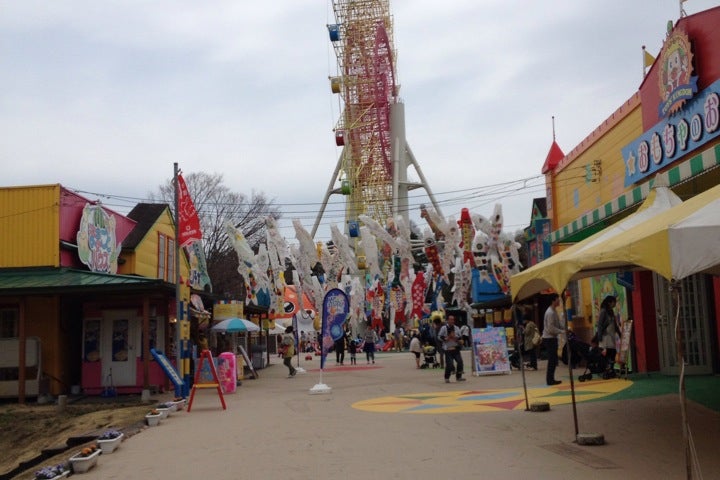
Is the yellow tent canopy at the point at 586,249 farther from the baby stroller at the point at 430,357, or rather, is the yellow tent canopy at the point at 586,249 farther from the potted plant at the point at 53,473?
the baby stroller at the point at 430,357

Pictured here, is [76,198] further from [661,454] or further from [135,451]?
[661,454]

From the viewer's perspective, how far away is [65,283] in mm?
17516

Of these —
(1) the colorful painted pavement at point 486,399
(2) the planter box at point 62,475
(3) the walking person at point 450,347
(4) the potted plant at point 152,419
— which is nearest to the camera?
(2) the planter box at point 62,475

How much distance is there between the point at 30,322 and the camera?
19.0 meters

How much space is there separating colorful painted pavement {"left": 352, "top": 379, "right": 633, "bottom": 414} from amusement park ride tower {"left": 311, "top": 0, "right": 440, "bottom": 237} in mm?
28468

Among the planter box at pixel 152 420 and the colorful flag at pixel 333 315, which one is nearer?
the planter box at pixel 152 420

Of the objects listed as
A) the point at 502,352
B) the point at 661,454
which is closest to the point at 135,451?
the point at 661,454

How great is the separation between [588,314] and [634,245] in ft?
49.1

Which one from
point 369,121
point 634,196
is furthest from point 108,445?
point 369,121

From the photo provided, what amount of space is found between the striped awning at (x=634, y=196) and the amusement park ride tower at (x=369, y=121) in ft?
85.3

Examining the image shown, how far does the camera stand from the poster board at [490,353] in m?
19.2

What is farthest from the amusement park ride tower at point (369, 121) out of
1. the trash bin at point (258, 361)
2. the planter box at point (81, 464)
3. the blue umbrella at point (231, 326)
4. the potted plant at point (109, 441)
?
the planter box at point (81, 464)

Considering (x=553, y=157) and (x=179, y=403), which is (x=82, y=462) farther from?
(x=553, y=157)

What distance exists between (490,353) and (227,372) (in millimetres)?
6849
